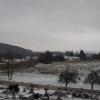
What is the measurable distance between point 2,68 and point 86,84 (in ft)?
115

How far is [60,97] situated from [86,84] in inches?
569

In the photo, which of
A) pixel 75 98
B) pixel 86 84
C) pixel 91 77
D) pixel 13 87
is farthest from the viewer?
pixel 86 84

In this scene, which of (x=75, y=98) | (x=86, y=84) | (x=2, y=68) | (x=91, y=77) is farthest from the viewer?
(x=2, y=68)

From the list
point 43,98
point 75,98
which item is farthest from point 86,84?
point 43,98

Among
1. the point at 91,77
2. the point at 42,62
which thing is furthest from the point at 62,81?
the point at 42,62

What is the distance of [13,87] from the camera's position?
34094 mm

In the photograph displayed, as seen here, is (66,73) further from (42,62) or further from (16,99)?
(42,62)

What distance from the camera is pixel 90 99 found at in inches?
1170

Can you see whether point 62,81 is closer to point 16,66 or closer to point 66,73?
point 66,73

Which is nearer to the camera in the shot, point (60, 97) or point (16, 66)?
point (60, 97)

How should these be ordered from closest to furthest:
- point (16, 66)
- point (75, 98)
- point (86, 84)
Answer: point (75, 98) → point (86, 84) → point (16, 66)

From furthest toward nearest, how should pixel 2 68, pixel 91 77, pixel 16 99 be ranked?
pixel 2 68
pixel 91 77
pixel 16 99

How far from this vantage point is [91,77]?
4034cm

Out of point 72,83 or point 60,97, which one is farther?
point 72,83
